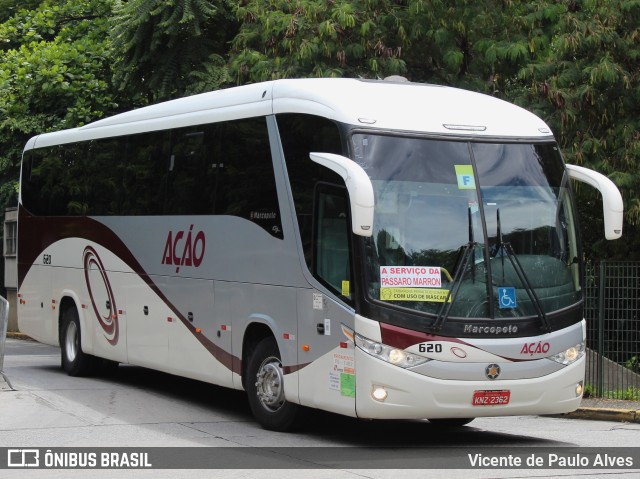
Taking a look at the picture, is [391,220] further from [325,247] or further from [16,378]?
[16,378]

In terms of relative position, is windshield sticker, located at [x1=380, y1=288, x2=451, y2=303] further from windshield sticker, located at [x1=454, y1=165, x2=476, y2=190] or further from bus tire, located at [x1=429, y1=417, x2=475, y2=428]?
bus tire, located at [x1=429, y1=417, x2=475, y2=428]

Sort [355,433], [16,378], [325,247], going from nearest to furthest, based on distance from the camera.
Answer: [325,247], [355,433], [16,378]

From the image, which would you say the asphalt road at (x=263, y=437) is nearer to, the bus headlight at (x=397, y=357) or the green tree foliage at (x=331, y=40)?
the bus headlight at (x=397, y=357)

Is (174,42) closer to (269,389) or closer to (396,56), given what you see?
(396,56)

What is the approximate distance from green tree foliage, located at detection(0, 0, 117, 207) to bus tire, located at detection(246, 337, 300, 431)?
639 inches

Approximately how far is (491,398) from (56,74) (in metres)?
19.5

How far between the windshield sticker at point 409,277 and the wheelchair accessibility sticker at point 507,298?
0.64 meters

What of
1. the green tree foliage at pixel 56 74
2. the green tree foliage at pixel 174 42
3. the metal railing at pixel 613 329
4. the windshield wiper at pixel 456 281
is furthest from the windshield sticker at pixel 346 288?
the green tree foliage at pixel 56 74

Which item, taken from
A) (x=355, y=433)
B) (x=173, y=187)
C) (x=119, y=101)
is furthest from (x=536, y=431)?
(x=119, y=101)

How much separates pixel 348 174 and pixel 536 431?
4.44 m

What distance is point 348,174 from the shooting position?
35.9ft

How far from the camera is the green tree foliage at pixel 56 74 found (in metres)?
28.4

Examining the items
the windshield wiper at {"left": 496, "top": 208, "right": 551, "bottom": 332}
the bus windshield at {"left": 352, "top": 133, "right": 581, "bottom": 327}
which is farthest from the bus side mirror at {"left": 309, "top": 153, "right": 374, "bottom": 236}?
the windshield wiper at {"left": 496, "top": 208, "right": 551, "bottom": 332}

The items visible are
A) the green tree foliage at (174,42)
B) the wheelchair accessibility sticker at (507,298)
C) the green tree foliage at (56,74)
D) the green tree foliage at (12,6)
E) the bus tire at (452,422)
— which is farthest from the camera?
the green tree foliage at (12,6)
